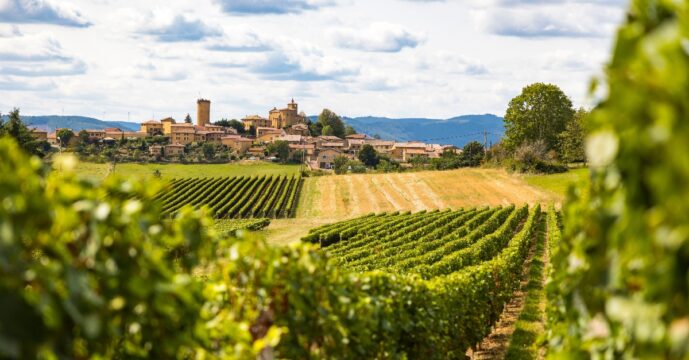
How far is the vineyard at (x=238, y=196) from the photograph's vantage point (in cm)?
6712

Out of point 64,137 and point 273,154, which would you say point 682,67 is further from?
point 64,137

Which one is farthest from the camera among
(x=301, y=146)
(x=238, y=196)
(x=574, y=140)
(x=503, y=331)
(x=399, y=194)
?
(x=301, y=146)

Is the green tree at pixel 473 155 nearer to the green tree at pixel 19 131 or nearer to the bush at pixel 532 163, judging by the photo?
the bush at pixel 532 163

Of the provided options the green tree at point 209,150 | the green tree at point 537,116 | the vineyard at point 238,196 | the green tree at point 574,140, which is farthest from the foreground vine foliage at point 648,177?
the green tree at point 209,150

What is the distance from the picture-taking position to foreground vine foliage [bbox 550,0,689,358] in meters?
2.44

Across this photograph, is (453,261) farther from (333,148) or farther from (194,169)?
(333,148)

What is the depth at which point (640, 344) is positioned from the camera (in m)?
2.97

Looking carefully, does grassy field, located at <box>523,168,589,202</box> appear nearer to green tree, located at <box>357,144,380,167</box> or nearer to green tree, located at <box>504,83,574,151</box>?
green tree, located at <box>504,83,574,151</box>

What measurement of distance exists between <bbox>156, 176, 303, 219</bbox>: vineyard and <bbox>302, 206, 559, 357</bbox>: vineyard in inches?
466

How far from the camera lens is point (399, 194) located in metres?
72.2

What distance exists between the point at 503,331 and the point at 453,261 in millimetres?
4455

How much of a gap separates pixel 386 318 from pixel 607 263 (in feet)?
14.9

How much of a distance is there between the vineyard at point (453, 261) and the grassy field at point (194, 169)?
1907 inches

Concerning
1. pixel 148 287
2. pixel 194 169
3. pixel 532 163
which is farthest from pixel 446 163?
pixel 148 287
